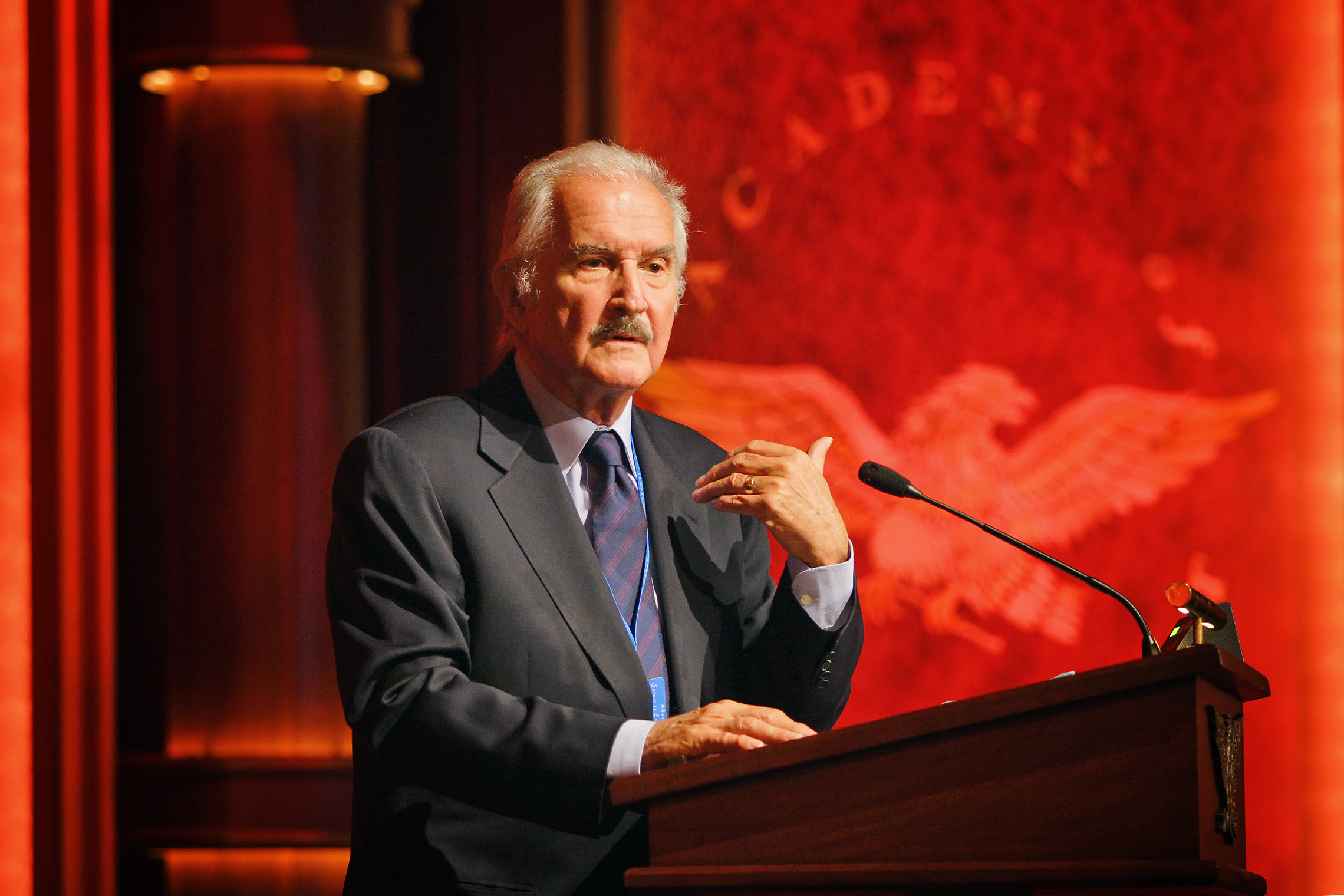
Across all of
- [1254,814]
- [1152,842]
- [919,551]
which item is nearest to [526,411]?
[1152,842]

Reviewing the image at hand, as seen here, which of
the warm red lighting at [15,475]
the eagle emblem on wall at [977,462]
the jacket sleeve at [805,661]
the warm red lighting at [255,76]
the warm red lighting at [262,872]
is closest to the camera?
the jacket sleeve at [805,661]

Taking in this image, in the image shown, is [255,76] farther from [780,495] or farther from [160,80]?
[780,495]

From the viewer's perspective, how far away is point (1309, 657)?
3586mm

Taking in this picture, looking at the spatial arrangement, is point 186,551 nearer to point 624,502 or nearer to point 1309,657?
point 624,502

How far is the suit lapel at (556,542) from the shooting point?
1.48 meters

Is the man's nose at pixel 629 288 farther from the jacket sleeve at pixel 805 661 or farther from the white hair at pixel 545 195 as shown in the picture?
the jacket sleeve at pixel 805 661

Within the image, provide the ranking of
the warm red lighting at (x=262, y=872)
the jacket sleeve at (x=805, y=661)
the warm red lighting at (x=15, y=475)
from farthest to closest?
the warm red lighting at (x=262, y=872), the warm red lighting at (x=15, y=475), the jacket sleeve at (x=805, y=661)

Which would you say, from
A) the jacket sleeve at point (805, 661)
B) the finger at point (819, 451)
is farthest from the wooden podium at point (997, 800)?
the finger at point (819, 451)

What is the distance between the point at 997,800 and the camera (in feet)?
3.55

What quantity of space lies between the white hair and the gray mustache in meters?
0.10

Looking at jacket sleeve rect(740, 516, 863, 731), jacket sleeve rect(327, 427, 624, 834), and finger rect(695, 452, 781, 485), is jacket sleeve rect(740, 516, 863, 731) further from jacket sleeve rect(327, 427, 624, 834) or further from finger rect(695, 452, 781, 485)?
jacket sleeve rect(327, 427, 624, 834)

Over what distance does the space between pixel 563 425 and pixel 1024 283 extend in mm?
2321

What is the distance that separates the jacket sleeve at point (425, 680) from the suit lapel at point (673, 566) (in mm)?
241

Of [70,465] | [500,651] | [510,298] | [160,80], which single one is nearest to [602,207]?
[510,298]
